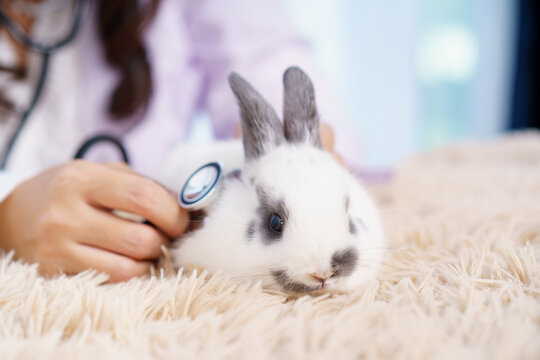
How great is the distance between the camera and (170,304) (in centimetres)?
42

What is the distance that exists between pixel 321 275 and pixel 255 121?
0.22 metres

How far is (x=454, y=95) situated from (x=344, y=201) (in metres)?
3.46

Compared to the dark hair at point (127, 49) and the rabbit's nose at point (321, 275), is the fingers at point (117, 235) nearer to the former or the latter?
the rabbit's nose at point (321, 275)

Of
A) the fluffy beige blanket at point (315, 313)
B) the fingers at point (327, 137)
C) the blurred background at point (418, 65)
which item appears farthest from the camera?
the blurred background at point (418, 65)

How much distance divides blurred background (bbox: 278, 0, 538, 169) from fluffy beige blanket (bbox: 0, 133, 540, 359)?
223cm

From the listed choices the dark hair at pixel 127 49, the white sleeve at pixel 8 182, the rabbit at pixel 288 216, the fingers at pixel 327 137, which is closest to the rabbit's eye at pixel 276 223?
the rabbit at pixel 288 216

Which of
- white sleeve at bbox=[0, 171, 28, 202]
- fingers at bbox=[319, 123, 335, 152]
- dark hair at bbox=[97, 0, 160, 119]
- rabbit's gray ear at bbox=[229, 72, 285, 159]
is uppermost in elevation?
dark hair at bbox=[97, 0, 160, 119]

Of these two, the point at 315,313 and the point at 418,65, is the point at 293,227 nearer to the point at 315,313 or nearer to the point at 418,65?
the point at 315,313

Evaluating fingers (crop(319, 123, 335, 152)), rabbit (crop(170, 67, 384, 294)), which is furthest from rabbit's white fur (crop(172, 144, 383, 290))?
fingers (crop(319, 123, 335, 152))

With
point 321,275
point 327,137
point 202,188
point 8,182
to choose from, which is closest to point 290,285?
point 321,275

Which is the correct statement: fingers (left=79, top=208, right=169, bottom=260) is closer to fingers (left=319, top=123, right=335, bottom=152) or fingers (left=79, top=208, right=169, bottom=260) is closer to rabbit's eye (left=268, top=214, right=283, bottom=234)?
rabbit's eye (left=268, top=214, right=283, bottom=234)

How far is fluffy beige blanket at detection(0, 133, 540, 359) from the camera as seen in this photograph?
311 millimetres

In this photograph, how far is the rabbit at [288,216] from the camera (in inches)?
18.6

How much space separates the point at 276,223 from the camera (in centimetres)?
51
